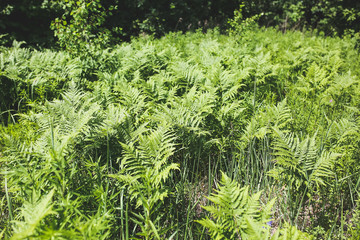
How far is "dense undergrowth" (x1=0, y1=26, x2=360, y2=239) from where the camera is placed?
3.96 feet

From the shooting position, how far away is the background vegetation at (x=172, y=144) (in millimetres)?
1228

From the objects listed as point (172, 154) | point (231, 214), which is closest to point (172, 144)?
point (172, 154)

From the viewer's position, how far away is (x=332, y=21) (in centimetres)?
1278

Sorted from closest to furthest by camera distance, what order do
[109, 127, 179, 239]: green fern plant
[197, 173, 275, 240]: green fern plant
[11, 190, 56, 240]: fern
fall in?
[11, 190, 56, 240]: fern, [197, 173, 275, 240]: green fern plant, [109, 127, 179, 239]: green fern plant

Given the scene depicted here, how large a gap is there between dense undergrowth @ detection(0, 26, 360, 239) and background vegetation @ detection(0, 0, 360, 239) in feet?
0.04

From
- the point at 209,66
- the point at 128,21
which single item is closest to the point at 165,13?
the point at 128,21

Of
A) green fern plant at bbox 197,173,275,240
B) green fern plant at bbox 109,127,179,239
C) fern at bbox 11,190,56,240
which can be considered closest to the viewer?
fern at bbox 11,190,56,240

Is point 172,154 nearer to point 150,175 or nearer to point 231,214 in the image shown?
point 150,175

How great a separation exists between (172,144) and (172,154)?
2.3 inches

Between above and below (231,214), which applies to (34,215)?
above

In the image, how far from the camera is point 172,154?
142cm

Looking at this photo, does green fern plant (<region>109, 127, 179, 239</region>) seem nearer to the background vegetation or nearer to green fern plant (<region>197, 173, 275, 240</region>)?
the background vegetation

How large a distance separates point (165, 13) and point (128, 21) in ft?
5.17

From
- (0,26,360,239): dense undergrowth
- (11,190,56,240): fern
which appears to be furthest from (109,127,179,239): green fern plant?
(11,190,56,240): fern
